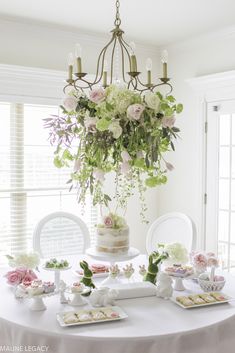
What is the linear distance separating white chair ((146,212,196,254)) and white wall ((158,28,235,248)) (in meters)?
0.84

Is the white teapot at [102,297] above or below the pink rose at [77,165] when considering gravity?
below

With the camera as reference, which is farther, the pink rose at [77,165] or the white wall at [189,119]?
the white wall at [189,119]

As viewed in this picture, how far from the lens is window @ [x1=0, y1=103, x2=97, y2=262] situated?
3.60 meters

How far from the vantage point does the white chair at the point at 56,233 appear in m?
3.02

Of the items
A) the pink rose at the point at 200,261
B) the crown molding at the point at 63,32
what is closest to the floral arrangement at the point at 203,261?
the pink rose at the point at 200,261

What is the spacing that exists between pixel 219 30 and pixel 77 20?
4.00 ft

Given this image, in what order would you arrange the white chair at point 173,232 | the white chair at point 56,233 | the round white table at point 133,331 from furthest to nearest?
1. the white chair at point 173,232
2. the white chair at point 56,233
3. the round white table at point 133,331

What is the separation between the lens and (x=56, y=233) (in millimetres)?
3107

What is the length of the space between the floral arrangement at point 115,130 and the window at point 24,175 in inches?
60.0

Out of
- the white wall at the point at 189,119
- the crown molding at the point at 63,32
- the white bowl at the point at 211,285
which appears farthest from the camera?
the white wall at the point at 189,119

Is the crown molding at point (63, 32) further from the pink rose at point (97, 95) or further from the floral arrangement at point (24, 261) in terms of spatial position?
the floral arrangement at point (24, 261)

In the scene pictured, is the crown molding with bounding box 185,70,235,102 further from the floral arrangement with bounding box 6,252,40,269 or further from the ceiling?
the floral arrangement with bounding box 6,252,40,269

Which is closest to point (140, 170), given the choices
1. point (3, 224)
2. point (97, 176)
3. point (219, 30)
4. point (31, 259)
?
point (97, 176)

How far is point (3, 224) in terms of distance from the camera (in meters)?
3.60
